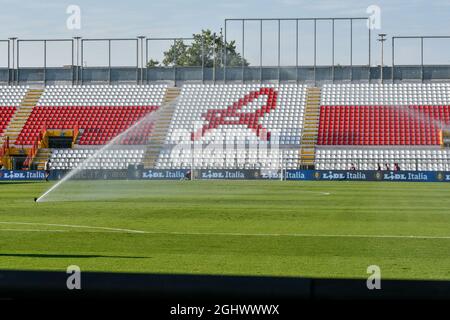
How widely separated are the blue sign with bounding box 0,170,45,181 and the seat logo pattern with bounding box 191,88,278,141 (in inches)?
550

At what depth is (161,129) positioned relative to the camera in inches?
3088

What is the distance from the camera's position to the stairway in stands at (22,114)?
79.1 meters

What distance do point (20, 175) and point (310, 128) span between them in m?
24.6

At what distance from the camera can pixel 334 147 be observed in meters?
74.0

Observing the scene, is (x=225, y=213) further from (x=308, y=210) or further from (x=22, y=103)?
(x=22, y=103)

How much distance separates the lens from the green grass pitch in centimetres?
1666

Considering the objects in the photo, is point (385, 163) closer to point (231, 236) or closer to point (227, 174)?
point (227, 174)

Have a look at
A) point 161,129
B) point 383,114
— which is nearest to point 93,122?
point 161,129

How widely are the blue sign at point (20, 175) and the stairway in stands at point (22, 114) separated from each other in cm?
1012

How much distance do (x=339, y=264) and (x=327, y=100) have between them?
6547 cm

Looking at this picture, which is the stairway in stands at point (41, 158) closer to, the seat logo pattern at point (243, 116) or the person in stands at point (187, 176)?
the seat logo pattern at point (243, 116)
